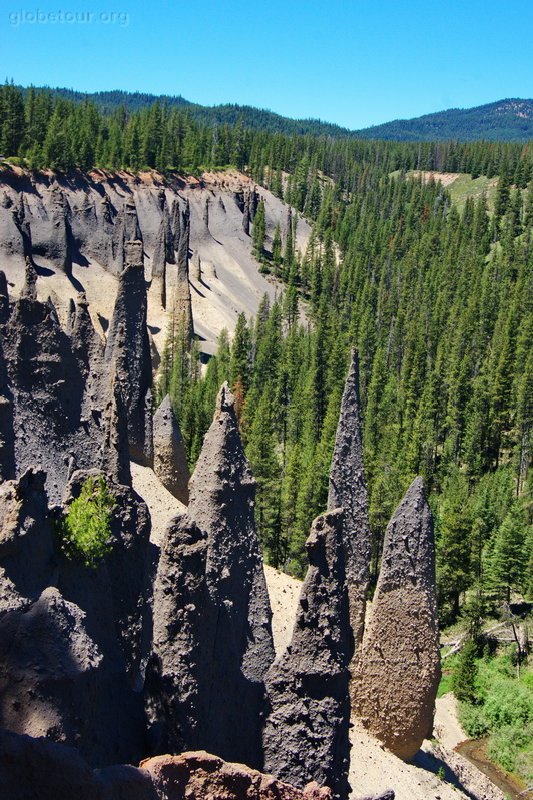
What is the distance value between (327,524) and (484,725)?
16.8 m

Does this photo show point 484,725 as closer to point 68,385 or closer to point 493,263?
point 68,385

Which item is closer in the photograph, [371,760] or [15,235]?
[371,760]

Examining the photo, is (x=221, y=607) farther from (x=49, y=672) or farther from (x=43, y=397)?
(x=43, y=397)

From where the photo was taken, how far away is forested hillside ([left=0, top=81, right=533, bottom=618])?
3209cm

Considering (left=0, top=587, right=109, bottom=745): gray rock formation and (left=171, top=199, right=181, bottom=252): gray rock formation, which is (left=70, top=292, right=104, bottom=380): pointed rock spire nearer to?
(left=0, top=587, right=109, bottom=745): gray rock formation

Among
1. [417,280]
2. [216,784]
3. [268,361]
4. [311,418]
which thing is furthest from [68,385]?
[417,280]

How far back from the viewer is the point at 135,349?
21125 mm

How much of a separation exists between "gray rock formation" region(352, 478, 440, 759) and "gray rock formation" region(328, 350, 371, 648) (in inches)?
26.4

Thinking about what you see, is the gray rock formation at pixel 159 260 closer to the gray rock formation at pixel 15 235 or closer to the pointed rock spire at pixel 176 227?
the pointed rock spire at pixel 176 227

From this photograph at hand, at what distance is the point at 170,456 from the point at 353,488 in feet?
30.5

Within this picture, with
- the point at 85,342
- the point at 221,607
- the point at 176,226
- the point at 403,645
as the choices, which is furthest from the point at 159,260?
the point at 221,607

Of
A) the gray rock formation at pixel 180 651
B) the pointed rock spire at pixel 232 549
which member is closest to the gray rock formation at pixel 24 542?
the gray rock formation at pixel 180 651

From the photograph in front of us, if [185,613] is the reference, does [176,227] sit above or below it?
above

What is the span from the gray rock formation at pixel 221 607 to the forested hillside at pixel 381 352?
17.9 metres
